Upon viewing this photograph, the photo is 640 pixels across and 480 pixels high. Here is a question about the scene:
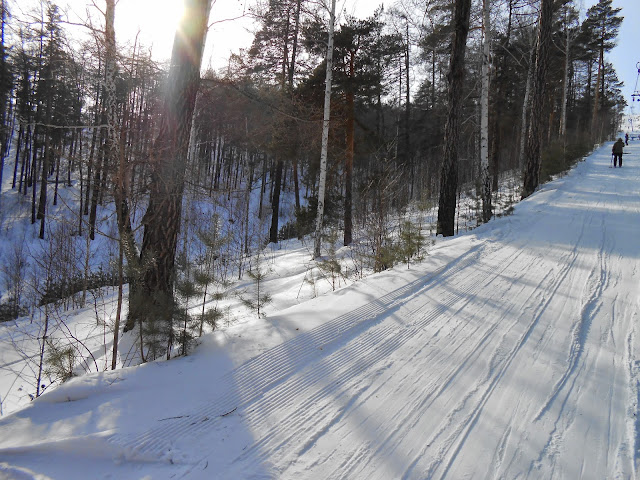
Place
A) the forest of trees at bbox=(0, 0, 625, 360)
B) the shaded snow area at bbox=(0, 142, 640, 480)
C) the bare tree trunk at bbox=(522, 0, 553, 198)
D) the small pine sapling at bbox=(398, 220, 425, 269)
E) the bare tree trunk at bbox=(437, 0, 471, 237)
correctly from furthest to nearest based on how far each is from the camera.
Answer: the bare tree trunk at bbox=(522, 0, 553, 198) < the bare tree trunk at bbox=(437, 0, 471, 237) < the small pine sapling at bbox=(398, 220, 425, 269) < the forest of trees at bbox=(0, 0, 625, 360) < the shaded snow area at bbox=(0, 142, 640, 480)

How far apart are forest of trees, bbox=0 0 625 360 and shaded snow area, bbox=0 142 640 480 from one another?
0.81 metres

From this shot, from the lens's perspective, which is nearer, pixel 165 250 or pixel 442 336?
pixel 442 336

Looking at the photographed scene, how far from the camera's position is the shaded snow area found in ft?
6.14

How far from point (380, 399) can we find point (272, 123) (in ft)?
41.6

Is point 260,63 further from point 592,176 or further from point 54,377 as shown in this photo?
point 54,377

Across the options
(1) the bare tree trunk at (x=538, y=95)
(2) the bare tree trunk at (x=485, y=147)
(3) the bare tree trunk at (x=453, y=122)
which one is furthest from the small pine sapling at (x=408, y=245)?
(1) the bare tree trunk at (x=538, y=95)

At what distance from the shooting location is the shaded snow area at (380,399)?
1870 millimetres

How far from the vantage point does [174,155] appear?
409 centimetres

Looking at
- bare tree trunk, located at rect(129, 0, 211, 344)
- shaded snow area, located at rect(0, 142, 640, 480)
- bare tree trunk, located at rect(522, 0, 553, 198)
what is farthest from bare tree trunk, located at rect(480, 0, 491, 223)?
bare tree trunk, located at rect(129, 0, 211, 344)

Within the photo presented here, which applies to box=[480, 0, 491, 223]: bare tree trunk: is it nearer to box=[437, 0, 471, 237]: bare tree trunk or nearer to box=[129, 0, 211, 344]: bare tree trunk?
box=[437, 0, 471, 237]: bare tree trunk

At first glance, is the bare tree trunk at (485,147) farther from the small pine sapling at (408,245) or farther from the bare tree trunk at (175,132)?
the bare tree trunk at (175,132)

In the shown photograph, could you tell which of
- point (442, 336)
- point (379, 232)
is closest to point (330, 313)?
point (442, 336)

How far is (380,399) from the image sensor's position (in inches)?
94.9

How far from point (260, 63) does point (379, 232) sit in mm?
13289
